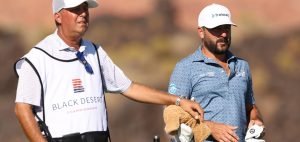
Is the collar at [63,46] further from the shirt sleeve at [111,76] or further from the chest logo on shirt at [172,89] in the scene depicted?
the chest logo on shirt at [172,89]

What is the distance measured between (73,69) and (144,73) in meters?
6.58

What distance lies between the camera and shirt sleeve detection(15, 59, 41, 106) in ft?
17.4

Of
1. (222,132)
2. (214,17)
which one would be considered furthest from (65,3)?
(222,132)

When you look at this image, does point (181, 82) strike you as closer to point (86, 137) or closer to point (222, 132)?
point (222, 132)

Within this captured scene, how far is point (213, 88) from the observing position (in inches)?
241

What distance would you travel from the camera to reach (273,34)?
1256cm

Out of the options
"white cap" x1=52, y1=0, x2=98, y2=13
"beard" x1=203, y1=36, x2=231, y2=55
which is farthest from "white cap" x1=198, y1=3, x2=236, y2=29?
"white cap" x1=52, y1=0, x2=98, y2=13

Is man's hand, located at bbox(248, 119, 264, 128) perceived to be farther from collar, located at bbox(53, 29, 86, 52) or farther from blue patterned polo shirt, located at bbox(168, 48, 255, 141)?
collar, located at bbox(53, 29, 86, 52)

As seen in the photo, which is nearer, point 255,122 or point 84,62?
point 84,62

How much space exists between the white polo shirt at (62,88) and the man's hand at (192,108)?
0.43 meters

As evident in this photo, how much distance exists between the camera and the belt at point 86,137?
5.44 meters

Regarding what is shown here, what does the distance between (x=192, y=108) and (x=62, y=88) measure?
0.73m

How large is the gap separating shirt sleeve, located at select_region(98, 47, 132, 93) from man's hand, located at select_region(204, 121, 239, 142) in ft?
1.68

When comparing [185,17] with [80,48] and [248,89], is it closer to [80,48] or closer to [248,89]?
[248,89]
